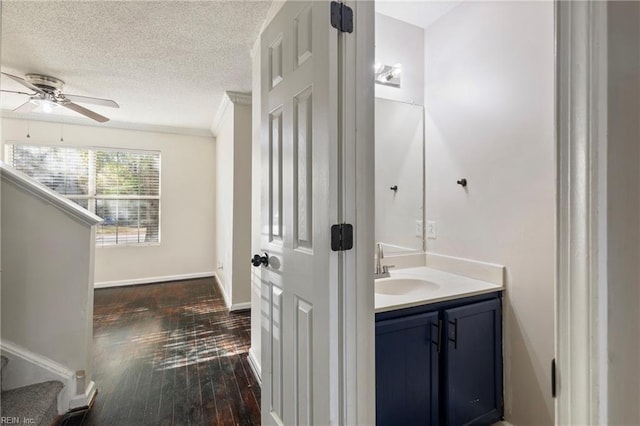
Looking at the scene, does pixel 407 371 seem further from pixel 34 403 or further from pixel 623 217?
pixel 34 403

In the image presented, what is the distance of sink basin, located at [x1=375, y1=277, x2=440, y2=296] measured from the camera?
1828 mm

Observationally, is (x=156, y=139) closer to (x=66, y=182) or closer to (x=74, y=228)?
(x=66, y=182)

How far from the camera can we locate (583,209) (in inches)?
20.3

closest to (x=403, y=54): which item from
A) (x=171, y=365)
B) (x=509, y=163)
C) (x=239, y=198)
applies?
(x=509, y=163)

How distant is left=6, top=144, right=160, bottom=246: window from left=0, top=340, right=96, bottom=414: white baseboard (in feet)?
10.5

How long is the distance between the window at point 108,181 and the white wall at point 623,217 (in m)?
5.39

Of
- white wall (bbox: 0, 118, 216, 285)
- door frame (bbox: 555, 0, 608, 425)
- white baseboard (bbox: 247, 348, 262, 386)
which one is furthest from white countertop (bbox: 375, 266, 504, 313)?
white wall (bbox: 0, 118, 216, 285)

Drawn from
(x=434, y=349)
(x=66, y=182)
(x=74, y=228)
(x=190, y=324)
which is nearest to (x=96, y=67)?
(x=74, y=228)

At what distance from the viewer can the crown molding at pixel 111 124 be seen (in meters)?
4.10

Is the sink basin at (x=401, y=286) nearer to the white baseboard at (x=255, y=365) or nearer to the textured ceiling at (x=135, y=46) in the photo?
the white baseboard at (x=255, y=365)

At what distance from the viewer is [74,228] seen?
6.15 feet

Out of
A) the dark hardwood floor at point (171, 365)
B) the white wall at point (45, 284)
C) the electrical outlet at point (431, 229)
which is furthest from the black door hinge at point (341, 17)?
the dark hardwood floor at point (171, 365)

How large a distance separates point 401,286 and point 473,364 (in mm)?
533

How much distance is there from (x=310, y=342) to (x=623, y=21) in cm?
117
